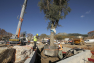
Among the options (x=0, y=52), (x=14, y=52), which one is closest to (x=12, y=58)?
(x=14, y=52)

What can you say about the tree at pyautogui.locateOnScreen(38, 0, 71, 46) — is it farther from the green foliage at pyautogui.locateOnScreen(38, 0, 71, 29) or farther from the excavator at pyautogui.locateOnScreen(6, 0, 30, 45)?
the excavator at pyautogui.locateOnScreen(6, 0, 30, 45)

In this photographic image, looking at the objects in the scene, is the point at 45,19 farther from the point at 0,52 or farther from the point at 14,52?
the point at 0,52

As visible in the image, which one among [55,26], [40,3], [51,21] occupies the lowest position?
[55,26]

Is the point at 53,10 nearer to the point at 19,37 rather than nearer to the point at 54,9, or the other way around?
the point at 54,9

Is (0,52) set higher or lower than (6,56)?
higher

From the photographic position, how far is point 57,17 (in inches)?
321

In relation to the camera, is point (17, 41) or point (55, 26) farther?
point (55, 26)

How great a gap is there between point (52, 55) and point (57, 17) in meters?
4.58

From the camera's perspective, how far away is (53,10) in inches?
320

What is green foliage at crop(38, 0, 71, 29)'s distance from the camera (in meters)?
8.22

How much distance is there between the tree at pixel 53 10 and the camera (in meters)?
8.23

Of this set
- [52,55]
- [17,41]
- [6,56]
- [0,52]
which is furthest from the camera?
[17,41]

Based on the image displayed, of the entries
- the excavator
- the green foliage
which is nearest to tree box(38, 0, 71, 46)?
the green foliage

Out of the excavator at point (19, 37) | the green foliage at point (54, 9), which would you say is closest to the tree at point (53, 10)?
the green foliage at point (54, 9)
